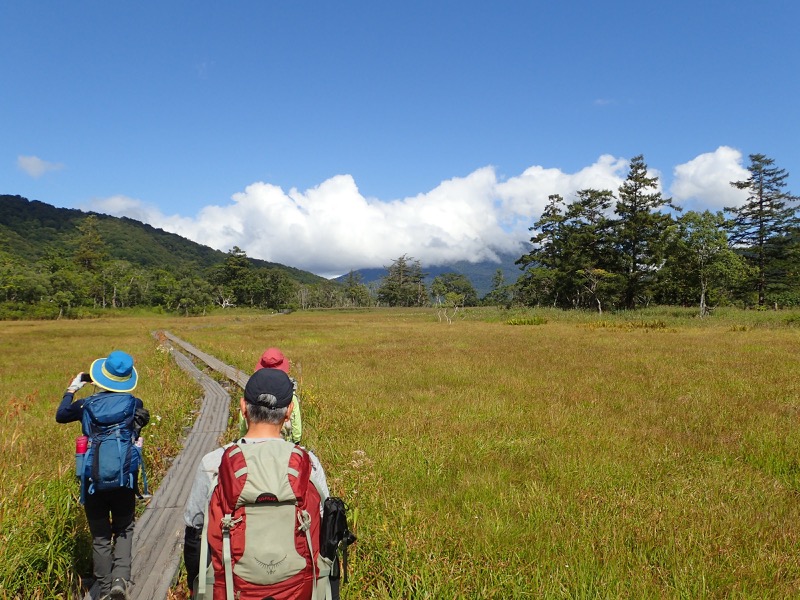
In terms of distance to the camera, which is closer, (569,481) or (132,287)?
(569,481)

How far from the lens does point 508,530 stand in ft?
12.9

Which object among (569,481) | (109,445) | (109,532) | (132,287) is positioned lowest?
(569,481)

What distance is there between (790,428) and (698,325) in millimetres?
27395

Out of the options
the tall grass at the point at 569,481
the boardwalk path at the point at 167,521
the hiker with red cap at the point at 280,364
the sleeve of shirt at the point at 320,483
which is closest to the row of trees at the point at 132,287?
the tall grass at the point at 569,481

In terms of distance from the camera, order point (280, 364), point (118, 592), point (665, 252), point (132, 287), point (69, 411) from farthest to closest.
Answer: point (132, 287), point (665, 252), point (280, 364), point (69, 411), point (118, 592)

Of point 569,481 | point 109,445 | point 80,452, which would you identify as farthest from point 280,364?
point 569,481

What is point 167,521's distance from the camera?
4723 millimetres

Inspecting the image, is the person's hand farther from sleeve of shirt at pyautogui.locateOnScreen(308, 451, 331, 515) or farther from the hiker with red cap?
sleeve of shirt at pyautogui.locateOnScreen(308, 451, 331, 515)

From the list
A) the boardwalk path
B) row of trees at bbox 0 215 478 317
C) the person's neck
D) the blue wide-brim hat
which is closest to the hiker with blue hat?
the blue wide-brim hat

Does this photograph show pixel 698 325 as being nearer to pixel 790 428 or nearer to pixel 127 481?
pixel 790 428

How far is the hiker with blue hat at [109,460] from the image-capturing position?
10.6ft

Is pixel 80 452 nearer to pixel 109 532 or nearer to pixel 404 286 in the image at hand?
pixel 109 532

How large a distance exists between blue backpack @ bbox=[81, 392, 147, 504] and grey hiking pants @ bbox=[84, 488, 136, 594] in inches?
5.6

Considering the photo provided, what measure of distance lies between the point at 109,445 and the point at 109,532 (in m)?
0.94
